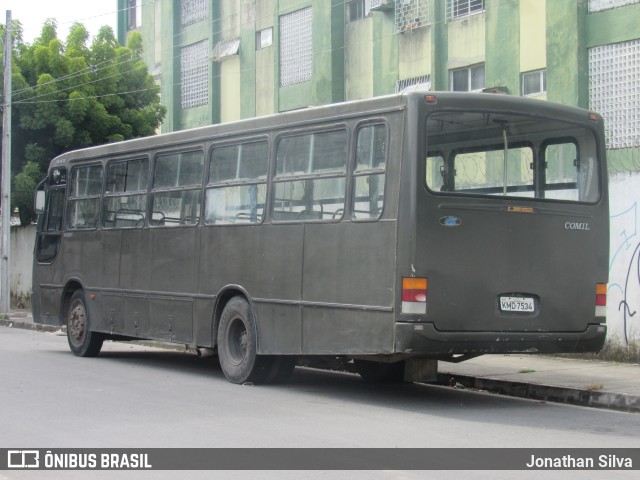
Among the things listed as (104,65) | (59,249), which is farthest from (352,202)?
(104,65)

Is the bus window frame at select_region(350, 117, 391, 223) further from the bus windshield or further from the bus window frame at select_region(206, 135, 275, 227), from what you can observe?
the bus window frame at select_region(206, 135, 275, 227)

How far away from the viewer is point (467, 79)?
2280 centimetres

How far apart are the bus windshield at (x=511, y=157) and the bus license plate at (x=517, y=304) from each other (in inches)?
42.3

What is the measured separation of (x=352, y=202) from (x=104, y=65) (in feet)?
62.6

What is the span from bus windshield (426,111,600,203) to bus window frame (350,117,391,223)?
438mm

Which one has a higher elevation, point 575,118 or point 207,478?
point 575,118

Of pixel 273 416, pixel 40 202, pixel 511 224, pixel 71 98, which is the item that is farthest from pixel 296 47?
pixel 273 416

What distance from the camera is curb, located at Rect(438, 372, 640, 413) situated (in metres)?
10.9

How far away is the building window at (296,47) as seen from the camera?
26938mm

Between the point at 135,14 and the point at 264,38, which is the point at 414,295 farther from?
the point at 135,14

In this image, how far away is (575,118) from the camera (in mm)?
11133

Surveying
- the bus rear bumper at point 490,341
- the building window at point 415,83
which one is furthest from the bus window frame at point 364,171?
the building window at point 415,83

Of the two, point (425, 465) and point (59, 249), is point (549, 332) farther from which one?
point (59, 249)

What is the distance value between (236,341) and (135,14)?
2549 centimetres
